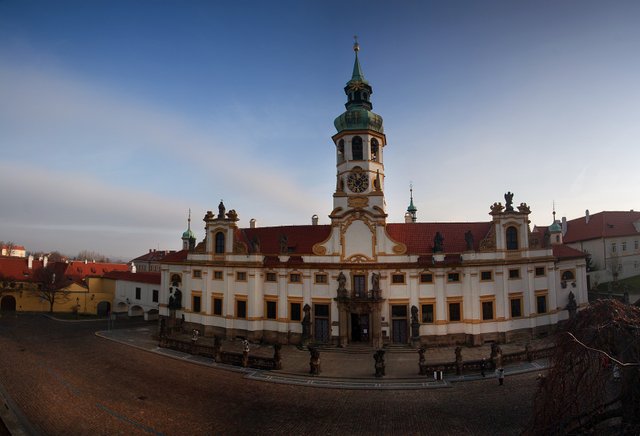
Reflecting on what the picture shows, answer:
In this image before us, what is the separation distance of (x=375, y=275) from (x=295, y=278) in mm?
7798

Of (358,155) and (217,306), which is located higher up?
(358,155)

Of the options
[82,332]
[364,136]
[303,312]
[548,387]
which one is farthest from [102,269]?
[548,387]

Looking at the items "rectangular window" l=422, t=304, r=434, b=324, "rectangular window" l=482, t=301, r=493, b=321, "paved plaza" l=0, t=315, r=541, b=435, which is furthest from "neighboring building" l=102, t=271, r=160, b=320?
"rectangular window" l=482, t=301, r=493, b=321

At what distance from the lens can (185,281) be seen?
3988cm

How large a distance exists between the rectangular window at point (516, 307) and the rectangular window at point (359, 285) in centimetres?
1365

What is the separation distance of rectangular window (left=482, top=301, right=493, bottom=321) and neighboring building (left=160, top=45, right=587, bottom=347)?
0.09 metres

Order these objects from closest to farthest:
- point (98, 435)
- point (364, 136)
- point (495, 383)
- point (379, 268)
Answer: point (98, 435) < point (495, 383) < point (379, 268) < point (364, 136)

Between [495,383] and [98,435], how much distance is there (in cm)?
2193

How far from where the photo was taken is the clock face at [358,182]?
115 ft

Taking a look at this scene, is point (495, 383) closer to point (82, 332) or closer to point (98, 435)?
point (98, 435)

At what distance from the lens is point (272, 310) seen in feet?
115

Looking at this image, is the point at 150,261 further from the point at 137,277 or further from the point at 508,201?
the point at 508,201

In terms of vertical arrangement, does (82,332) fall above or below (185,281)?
below

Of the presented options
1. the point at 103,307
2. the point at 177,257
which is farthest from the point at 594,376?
the point at 103,307
